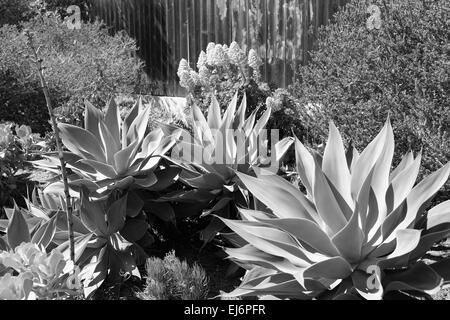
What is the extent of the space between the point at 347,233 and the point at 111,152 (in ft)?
7.41

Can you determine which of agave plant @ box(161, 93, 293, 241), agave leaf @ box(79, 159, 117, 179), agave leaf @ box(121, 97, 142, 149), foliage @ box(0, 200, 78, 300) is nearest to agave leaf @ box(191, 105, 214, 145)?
agave plant @ box(161, 93, 293, 241)

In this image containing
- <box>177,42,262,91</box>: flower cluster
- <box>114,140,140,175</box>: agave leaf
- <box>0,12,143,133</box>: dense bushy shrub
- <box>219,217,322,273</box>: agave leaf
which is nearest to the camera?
<box>219,217,322,273</box>: agave leaf

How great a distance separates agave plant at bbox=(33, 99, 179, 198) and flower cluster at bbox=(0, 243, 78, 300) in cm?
107

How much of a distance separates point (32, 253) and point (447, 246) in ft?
10.9

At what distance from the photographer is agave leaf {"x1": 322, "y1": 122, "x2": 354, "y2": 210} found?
363 cm

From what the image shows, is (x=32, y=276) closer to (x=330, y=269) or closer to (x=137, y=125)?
(x=330, y=269)

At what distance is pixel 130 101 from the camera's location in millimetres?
7227

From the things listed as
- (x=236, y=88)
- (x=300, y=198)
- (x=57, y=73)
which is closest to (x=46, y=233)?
(x=300, y=198)

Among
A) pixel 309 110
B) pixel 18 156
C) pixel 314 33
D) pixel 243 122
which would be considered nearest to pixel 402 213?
pixel 243 122

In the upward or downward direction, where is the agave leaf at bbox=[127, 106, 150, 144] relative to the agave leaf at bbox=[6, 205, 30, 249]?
upward

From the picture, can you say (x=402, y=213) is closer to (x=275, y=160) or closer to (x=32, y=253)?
(x=275, y=160)

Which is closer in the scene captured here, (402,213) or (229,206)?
(402,213)

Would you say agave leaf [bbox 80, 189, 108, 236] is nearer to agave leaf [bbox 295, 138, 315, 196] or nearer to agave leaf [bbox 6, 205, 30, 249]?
agave leaf [bbox 6, 205, 30, 249]
